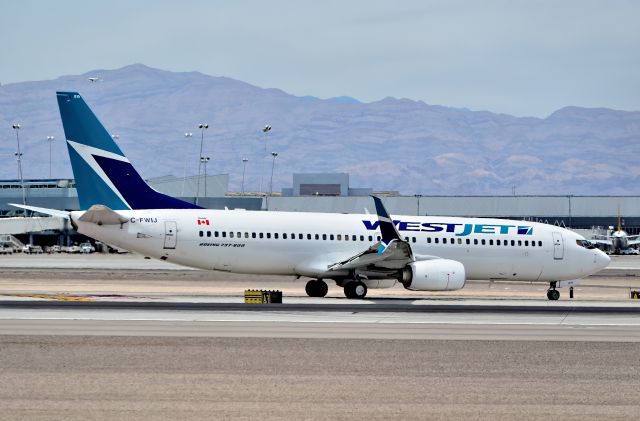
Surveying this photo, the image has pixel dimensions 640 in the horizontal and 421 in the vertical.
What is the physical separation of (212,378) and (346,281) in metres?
25.4

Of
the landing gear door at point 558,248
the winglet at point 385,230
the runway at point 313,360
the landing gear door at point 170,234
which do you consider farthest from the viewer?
the landing gear door at point 558,248

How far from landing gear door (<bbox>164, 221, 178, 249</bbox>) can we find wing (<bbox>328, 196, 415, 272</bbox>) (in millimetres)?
7151

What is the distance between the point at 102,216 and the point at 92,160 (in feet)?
8.14

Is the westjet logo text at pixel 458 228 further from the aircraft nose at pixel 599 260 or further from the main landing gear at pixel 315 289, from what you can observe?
the aircraft nose at pixel 599 260

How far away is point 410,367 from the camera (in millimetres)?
24172

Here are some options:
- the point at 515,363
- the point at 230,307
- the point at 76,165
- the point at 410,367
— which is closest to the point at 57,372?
the point at 410,367

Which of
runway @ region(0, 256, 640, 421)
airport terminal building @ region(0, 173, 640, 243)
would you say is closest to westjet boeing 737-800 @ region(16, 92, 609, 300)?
runway @ region(0, 256, 640, 421)

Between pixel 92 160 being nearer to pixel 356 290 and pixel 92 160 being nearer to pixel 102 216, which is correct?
pixel 102 216

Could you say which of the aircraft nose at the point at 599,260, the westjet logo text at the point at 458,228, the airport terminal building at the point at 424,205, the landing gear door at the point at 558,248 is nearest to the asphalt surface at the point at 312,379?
the westjet logo text at the point at 458,228

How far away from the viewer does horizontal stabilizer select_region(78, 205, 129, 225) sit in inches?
1670

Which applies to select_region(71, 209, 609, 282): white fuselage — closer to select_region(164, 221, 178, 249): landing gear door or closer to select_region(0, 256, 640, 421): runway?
select_region(164, 221, 178, 249): landing gear door

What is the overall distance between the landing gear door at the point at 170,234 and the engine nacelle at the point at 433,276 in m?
9.53

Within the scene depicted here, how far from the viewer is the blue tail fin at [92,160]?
43.6 metres

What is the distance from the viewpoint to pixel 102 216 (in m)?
42.9
